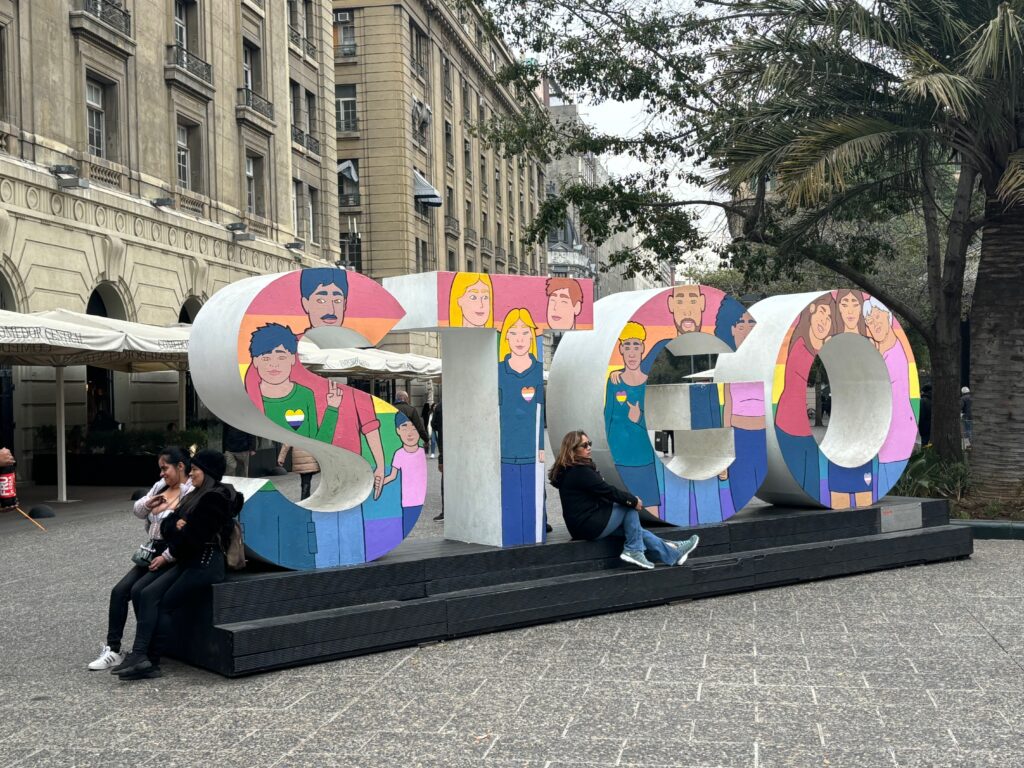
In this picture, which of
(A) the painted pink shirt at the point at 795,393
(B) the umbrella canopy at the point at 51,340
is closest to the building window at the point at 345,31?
(B) the umbrella canopy at the point at 51,340

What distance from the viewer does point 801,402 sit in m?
9.96

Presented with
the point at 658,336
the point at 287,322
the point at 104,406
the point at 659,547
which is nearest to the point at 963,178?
the point at 658,336

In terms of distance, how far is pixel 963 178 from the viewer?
15.0 m

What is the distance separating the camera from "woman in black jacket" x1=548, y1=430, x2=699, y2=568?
8.41 m

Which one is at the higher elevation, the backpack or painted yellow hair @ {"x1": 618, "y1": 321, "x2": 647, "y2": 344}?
painted yellow hair @ {"x1": 618, "y1": 321, "x2": 647, "y2": 344}

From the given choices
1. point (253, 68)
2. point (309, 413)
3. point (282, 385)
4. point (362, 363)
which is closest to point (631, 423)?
point (309, 413)

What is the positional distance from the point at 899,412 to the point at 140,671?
725cm

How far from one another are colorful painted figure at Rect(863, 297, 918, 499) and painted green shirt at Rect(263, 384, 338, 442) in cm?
538

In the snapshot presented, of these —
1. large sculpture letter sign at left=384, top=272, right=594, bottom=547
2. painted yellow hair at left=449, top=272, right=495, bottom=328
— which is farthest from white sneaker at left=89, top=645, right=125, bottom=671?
painted yellow hair at left=449, top=272, right=495, bottom=328

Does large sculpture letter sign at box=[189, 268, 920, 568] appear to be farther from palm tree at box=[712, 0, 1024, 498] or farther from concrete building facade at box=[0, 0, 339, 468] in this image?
concrete building facade at box=[0, 0, 339, 468]

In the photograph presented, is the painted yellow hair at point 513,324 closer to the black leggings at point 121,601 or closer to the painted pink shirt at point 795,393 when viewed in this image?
the painted pink shirt at point 795,393

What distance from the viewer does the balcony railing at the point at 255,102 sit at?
95.6ft

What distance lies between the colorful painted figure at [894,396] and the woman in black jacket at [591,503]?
127 inches

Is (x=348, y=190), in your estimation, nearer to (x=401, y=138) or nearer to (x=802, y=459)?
(x=401, y=138)
